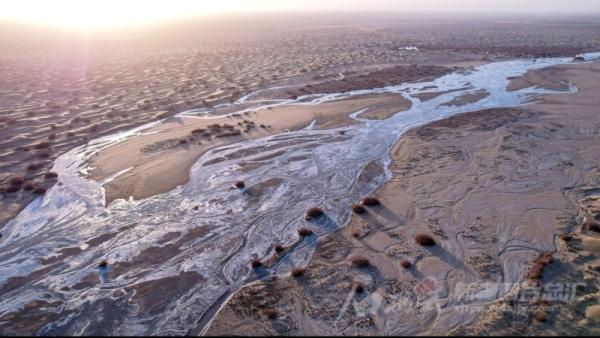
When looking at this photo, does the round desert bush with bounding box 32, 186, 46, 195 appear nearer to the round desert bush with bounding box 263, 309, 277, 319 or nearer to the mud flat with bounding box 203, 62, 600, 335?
the mud flat with bounding box 203, 62, 600, 335


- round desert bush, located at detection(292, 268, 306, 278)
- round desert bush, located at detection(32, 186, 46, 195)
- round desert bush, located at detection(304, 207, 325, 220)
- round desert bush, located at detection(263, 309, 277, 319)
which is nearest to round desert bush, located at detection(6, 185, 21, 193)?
round desert bush, located at detection(32, 186, 46, 195)

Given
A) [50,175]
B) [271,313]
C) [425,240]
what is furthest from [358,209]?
[50,175]

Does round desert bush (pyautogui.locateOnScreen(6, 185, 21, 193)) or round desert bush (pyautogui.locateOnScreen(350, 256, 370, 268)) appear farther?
round desert bush (pyautogui.locateOnScreen(6, 185, 21, 193))

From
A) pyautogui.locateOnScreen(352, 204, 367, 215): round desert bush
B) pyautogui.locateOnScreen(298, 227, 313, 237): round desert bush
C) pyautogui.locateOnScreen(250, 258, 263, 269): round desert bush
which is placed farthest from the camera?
pyautogui.locateOnScreen(352, 204, 367, 215): round desert bush

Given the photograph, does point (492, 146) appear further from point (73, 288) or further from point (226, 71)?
point (226, 71)

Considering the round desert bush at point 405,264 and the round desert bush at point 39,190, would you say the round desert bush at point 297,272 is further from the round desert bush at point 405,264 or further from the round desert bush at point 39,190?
the round desert bush at point 39,190

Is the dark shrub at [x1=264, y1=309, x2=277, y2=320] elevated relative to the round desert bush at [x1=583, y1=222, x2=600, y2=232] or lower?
lower

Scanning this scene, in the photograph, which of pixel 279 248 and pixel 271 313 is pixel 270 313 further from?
pixel 279 248
